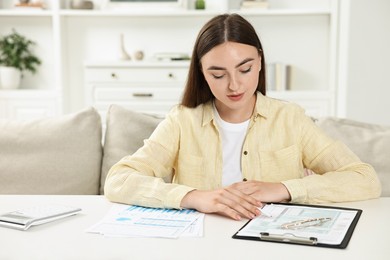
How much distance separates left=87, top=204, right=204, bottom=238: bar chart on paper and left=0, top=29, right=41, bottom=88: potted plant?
3.31m

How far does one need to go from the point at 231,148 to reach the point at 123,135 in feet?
1.50

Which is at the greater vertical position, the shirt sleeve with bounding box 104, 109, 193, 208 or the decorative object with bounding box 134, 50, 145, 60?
the decorative object with bounding box 134, 50, 145, 60

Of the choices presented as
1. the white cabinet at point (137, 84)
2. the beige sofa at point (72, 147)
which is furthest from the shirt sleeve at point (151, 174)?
the white cabinet at point (137, 84)

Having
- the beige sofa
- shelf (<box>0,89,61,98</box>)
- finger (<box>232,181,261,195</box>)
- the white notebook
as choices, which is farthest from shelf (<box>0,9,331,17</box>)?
the white notebook

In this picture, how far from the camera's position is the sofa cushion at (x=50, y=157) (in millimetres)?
2070

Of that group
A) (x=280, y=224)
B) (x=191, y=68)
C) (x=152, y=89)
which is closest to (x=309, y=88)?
(x=152, y=89)

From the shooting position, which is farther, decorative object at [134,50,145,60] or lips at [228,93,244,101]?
A: decorative object at [134,50,145,60]

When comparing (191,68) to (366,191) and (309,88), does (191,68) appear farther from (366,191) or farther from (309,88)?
(309,88)

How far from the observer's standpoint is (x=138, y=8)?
4539 millimetres

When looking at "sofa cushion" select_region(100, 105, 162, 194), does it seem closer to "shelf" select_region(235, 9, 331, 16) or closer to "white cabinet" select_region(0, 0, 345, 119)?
"white cabinet" select_region(0, 0, 345, 119)

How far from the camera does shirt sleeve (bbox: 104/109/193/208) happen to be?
4.79 feet

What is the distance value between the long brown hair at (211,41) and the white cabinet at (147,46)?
243 centimetres

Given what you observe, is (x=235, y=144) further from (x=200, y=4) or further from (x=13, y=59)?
(x=13, y=59)

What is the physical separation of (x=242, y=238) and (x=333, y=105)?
335 cm
